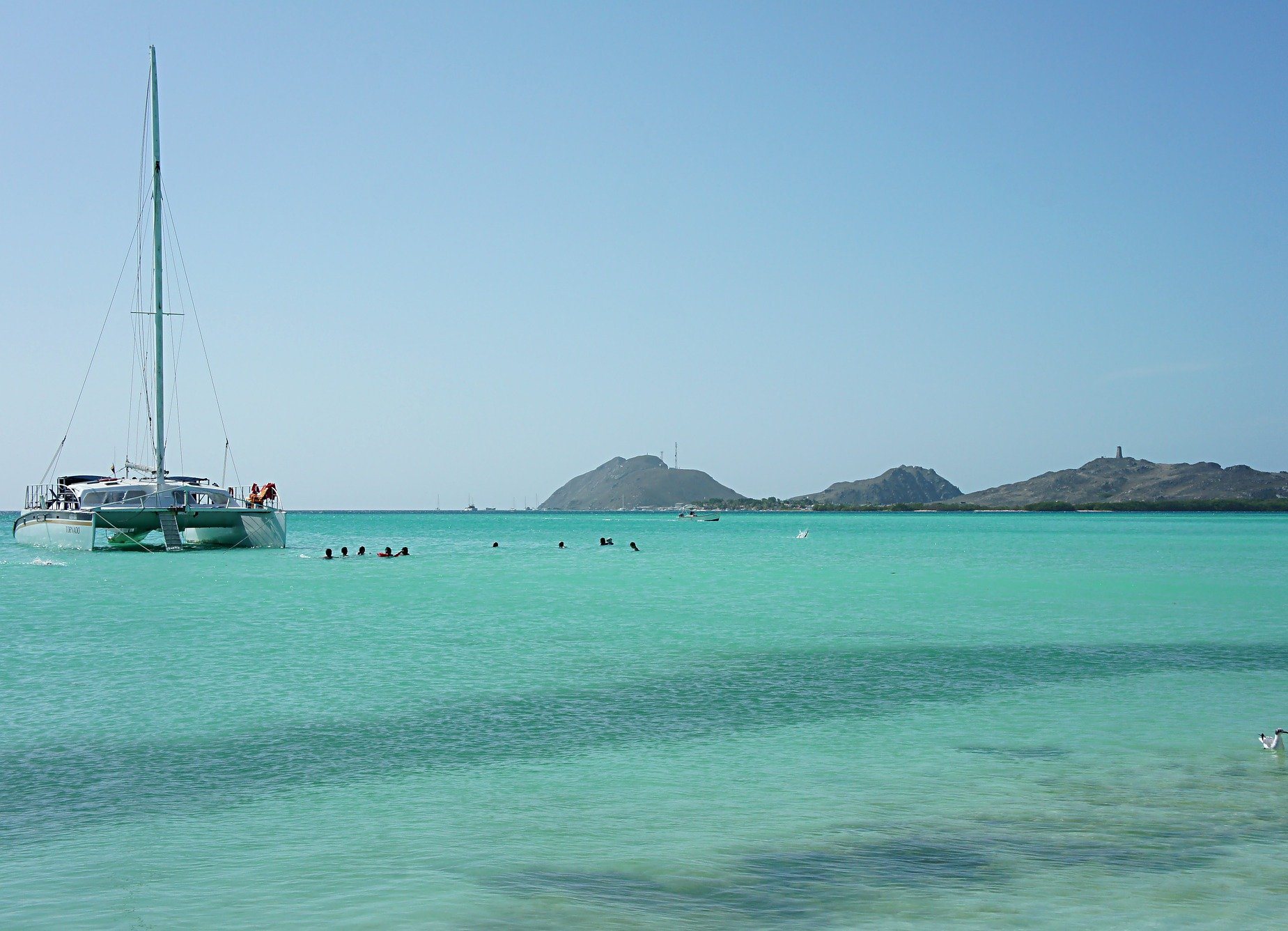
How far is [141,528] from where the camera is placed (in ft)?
175

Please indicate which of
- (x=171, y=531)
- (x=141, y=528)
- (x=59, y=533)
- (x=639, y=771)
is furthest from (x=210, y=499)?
(x=639, y=771)

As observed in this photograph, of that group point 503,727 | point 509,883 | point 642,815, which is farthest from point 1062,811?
point 503,727

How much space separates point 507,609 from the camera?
30.5 metres

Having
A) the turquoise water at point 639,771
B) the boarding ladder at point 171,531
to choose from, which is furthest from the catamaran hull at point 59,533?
the turquoise water at point 639,771

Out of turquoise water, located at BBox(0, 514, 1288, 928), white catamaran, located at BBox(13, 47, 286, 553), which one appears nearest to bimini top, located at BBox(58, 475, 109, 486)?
white catamaran, located at BBox(13, 47, 286, 553)

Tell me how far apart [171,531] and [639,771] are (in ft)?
162

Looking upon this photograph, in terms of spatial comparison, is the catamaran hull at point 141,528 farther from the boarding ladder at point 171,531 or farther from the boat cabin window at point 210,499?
the boat cabin window at point 210,499

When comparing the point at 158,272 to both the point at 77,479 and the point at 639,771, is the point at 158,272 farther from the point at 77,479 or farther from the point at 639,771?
the point at 639,771

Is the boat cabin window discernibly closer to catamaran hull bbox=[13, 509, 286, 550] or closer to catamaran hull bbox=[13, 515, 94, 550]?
catamaran hull bbox=[13, 509, 286, 550]

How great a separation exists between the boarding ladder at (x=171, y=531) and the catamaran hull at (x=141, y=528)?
23cm

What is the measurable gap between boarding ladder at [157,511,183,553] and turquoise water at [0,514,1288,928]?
2585 centimetres

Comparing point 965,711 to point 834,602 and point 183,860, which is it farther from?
point 834,602

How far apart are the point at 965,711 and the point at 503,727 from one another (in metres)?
6.36

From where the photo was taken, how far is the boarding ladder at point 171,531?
53.1 m
